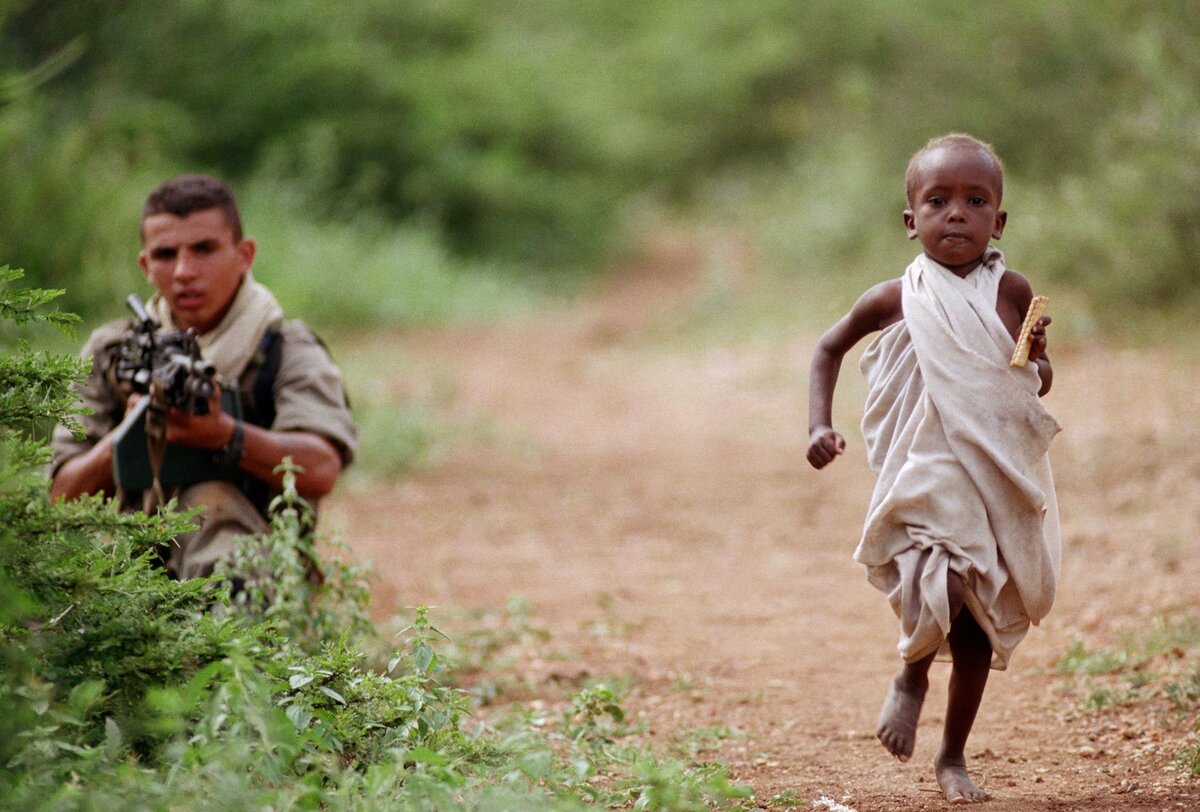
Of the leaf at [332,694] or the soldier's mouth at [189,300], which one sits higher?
the soldier's mouth at [189,300]

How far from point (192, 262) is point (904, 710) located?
2510 millimetres

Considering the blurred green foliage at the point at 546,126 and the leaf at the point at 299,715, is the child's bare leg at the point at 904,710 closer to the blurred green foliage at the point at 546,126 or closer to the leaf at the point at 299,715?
the leaf at the point at 299,715

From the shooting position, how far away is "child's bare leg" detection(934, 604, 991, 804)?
309cm

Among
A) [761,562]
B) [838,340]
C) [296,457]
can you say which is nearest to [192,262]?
[296,457]

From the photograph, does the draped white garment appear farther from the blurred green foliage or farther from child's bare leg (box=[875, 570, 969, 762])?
the blurred green foliage

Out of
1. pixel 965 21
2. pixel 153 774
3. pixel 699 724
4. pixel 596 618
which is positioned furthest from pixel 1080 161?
pixel 153 774

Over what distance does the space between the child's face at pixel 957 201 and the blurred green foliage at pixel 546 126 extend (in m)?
3.23

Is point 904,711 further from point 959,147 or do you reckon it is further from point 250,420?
point 250,420

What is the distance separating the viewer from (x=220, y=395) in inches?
153

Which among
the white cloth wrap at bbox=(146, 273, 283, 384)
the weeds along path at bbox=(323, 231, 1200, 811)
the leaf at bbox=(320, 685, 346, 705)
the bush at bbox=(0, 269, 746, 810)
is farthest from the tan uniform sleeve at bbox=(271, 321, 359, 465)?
the leaf at bbox=(320, 685, 346, 705)

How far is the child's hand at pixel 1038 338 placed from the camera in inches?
116

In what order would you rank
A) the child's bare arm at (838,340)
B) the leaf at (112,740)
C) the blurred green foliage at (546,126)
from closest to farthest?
1. the leaf at (112,740)
2. the child's bare arm at (838,340)
3. the blurred green foliage at (546,126)

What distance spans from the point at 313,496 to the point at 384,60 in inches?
576

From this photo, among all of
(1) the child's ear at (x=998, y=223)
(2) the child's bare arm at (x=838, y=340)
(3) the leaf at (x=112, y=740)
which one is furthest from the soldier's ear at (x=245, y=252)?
(1) the child's ear at (x=998, y=223)
